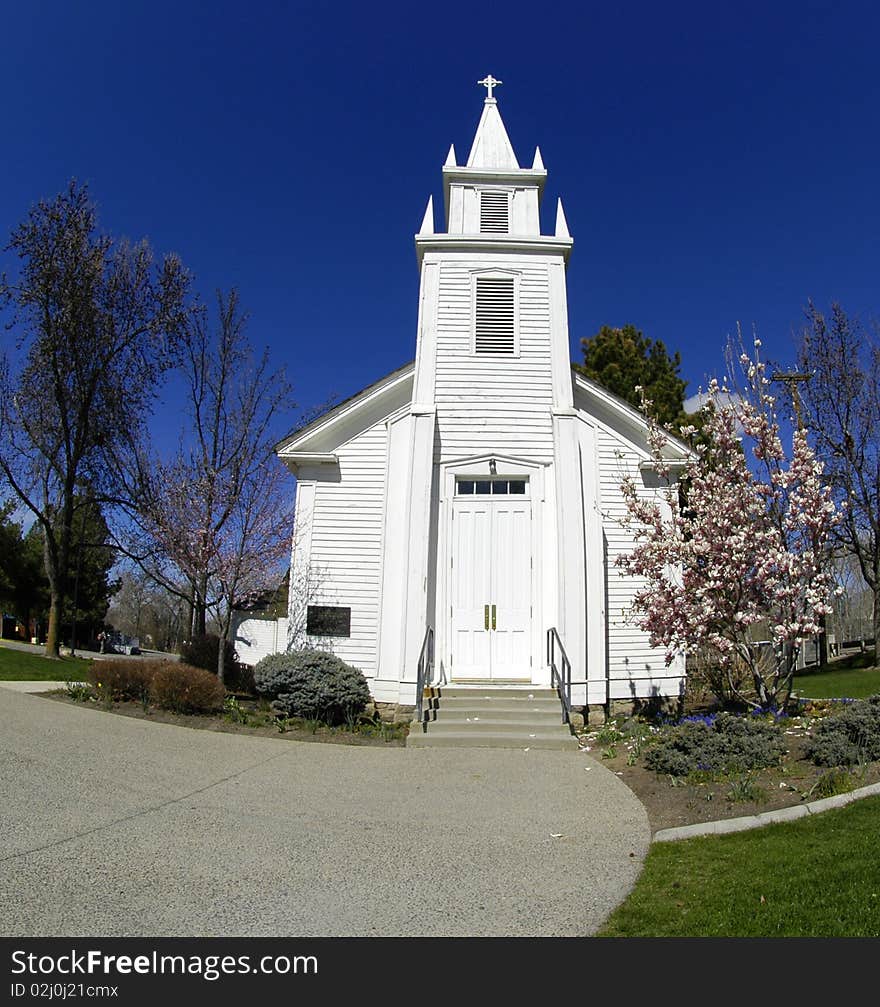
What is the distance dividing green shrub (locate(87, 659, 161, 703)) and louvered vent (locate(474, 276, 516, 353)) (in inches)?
314

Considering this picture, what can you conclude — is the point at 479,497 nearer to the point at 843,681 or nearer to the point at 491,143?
the point at 491,143

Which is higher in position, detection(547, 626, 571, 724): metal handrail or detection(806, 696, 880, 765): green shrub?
detection(547, 626, 571, 724): metal handrail

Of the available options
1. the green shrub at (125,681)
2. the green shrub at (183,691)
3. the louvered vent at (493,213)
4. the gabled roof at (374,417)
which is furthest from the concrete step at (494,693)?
the louvered vent at (493,213)

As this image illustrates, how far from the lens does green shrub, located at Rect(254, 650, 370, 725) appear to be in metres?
11.1

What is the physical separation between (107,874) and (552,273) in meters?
12.6

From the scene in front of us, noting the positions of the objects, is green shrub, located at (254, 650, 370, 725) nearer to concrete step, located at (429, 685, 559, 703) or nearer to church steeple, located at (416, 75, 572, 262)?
concrete step, located at (429, 685, 559, 703)

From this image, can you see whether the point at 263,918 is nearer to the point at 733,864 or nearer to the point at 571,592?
the point at 733,864

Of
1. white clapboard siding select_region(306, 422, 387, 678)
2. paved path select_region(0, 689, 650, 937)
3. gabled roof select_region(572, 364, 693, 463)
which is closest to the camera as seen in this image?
paved path select_region(0, 689, 650, 937)

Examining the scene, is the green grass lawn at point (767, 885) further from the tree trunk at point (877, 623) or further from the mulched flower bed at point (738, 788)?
the tree trunk at point (877, 623)

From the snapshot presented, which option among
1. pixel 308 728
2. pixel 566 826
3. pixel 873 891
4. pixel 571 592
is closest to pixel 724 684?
pixel 571 592

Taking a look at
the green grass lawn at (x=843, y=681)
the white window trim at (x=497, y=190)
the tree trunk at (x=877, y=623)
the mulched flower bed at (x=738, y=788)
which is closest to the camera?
the mulched flower bed at (x=738, y=788)

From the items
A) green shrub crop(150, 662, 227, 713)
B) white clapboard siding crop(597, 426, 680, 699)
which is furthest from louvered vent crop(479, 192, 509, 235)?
green shrub crop(150, 662, 227, 713)

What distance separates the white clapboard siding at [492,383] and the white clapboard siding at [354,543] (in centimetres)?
162

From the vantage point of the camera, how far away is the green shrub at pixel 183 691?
1088 centimetres
